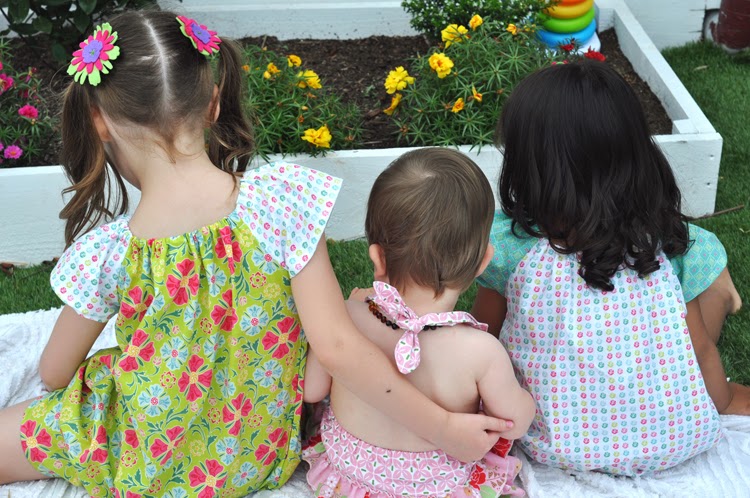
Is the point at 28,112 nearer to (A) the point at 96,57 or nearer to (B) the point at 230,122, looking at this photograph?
(B) the point at 230,122

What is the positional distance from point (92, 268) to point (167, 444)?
0.44 m

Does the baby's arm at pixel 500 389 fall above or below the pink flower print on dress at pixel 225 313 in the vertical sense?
below

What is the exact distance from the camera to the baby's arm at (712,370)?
83.7 inches

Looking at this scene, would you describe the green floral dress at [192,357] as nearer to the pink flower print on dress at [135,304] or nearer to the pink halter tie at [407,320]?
the pink flower print on dress at [135,304]

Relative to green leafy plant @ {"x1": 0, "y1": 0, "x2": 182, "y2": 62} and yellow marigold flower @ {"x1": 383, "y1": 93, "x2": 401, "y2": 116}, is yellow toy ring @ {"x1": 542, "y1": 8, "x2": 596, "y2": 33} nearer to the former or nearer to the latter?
yellow marigold flower @ {"x1": 383, "y1": 93, "x2": 401, "y2": 116}

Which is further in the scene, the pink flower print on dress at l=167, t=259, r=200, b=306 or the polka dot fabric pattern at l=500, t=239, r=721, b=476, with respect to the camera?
the polka dot fabric pattern at l=500, t=239, r=721, b=476

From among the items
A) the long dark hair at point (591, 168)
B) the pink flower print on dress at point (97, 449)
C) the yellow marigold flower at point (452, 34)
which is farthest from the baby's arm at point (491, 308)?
the yellow marigold flower at point (452, 34)

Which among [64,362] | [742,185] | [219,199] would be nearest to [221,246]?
[219,199]

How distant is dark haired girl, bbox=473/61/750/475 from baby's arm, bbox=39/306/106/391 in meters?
0.98

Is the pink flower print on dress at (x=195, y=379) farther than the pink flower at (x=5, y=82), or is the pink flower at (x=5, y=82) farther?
the pink flower at (x=5, y=82)

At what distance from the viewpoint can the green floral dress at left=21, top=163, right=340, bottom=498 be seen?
1.82 meters

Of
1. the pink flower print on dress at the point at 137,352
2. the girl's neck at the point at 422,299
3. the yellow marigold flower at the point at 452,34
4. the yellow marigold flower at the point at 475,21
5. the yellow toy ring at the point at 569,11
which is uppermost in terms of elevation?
the girl's neck at the point at 422,299

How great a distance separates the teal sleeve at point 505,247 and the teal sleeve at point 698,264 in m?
0.37

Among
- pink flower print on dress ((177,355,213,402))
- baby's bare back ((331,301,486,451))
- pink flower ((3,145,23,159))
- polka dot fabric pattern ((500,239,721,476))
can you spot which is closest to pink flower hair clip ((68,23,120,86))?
pink flower print on dress ((177,355,213,402))
